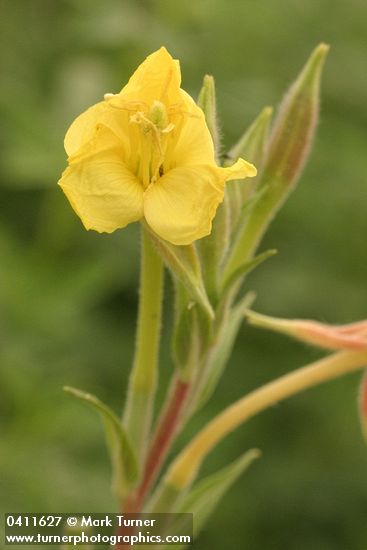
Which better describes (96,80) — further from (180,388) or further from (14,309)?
(180,388)

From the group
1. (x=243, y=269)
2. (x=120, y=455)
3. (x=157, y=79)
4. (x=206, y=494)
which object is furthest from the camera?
(x=206, y=494)

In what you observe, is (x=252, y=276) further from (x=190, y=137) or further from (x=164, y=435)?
(x=190, y=137)

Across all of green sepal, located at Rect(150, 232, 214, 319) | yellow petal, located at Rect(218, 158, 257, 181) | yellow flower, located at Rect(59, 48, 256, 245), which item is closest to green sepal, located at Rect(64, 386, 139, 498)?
green sepal, located at Rect(150, 232, 214, 319)

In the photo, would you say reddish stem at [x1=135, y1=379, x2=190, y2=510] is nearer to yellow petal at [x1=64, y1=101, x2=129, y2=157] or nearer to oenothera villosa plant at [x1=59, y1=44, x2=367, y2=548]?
oenothera villosa plant at [x1=59, y1=44, x2=367, y2=548]

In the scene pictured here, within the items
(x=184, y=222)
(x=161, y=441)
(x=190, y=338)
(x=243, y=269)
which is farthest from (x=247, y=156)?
(x=161, y=441)

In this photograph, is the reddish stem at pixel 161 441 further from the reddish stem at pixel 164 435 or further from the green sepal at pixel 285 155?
the green sepal at pixel 285 155

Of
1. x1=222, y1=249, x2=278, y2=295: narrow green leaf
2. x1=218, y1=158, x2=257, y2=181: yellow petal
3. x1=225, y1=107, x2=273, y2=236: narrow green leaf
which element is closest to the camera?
x1=218, y1=158, x2=257, y2=181: yellow petal

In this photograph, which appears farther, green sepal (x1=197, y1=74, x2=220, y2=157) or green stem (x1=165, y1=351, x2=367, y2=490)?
green stem (x1=165, y1=351, x2=367, y2=490)
